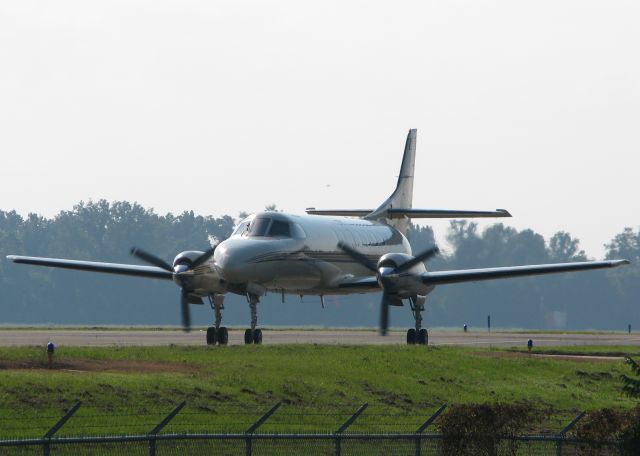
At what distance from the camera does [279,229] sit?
46.9 metres

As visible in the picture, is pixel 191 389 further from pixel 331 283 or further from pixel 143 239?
pixel 143 239

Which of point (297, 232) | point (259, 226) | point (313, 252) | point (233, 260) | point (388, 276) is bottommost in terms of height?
point (388, 276)

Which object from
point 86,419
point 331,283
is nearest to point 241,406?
point 86,419

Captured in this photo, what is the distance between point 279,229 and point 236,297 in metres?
110

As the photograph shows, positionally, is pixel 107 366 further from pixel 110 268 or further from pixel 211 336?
pixel 110 268

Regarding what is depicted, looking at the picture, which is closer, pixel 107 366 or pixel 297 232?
pixel 107 366

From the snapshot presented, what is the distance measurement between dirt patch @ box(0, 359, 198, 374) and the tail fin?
83.8ft

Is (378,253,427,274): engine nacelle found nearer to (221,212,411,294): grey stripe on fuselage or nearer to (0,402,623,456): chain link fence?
(221,212,411,294): grey stripe on fuselage

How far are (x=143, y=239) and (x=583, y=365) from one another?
13532 cm

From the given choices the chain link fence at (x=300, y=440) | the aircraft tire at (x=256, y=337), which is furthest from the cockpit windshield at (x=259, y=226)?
the chain link fence at (x=300, y=440)

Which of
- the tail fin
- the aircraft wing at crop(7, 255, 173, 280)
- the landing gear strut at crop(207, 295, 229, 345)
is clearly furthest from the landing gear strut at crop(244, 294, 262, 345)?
the tail fin

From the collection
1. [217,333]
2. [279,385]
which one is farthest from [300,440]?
[217,333]

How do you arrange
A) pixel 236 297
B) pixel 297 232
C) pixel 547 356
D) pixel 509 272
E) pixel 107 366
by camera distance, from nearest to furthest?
1. pixel 107 366
2. pixel 547 356
3. pixel 297 232
4. pixel 509 272
5. pixel 236 297

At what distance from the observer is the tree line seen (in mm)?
153875
